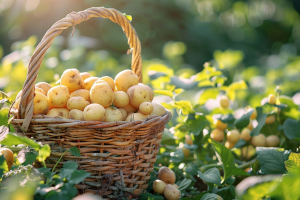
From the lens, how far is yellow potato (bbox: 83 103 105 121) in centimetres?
67

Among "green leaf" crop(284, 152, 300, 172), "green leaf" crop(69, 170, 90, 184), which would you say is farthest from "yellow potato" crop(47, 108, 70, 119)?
"green leaf" crop(284, 152, 300, 172)

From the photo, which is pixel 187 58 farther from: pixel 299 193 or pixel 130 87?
pixel 299 193

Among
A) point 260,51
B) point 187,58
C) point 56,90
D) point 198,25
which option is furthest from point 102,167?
point 260,51

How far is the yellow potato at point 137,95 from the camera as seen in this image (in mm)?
780

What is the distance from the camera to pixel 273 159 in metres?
0.83

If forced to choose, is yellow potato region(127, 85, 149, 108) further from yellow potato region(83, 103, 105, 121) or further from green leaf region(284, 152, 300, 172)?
green leaf region(284, 152, 300, 172)

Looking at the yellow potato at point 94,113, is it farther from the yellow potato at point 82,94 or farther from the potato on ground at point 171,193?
the potato on ground at point 171,193

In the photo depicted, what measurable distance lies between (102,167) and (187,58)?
8.66 ft

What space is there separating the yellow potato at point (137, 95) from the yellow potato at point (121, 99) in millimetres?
16

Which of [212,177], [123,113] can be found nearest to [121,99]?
[123,113]

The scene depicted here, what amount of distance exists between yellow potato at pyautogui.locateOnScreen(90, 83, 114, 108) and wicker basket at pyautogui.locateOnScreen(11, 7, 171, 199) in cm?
9

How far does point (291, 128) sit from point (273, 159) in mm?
A: 235

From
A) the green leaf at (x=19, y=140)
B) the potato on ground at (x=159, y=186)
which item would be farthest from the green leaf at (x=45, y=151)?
the potato on ground at (x=159, y=186)

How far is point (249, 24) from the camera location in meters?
3.43
